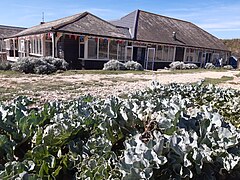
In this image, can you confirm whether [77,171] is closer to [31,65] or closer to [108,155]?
[108,155]

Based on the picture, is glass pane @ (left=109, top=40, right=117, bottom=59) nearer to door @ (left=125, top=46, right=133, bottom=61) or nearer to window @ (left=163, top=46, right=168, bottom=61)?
door @ (left=125, top=46, right=133, bottom=61)

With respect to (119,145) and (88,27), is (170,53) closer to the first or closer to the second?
(88,27)

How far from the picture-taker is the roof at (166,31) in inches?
914

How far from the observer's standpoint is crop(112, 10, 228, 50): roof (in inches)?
→ 914

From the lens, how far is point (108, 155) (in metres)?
1.68

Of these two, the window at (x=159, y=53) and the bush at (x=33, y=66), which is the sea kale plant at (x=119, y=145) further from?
the window at (x=159, y=53)

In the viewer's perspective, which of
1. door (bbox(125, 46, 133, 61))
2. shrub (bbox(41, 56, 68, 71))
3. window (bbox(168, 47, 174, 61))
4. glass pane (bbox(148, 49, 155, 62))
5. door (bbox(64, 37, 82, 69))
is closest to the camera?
shrub (bbox(41, 56, 68, 71))

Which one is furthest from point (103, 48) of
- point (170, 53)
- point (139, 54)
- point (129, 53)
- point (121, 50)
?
point (170, 53)

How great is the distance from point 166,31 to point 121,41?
847cm

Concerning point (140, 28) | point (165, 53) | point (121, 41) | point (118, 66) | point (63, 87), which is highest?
point (140, 28)

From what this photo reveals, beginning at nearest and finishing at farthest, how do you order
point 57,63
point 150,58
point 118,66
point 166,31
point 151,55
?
point 57,63 < point 118,66 < point 150,58 < point 151,55 < point 166,31

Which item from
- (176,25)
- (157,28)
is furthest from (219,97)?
(176,25)

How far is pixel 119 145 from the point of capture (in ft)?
6.47

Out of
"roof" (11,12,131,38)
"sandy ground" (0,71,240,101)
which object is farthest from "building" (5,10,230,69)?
"sandy ground" (0,71,240,101)
